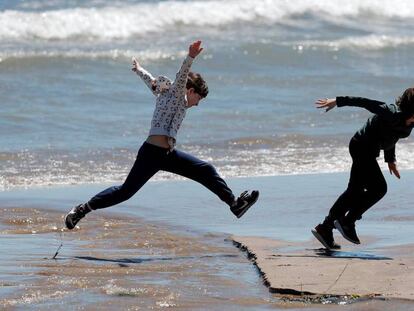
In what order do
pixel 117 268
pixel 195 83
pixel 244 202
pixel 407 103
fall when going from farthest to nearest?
pixel 244 202 < pixel 195 83 < pixel 407 103 < pixel 117 268

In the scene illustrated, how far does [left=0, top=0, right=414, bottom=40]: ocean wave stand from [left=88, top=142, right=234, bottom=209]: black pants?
16.8 metres

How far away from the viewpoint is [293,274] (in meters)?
6.53

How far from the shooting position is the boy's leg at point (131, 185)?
7.64 m

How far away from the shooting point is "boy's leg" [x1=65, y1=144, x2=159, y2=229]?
7645 mm

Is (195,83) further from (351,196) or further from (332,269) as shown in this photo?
(332,269)

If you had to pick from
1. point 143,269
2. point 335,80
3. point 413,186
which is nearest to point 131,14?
point 335,80

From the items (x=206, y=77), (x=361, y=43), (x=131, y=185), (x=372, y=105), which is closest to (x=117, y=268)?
(x=131, y=185)

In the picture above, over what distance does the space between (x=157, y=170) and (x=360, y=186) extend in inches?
55.5

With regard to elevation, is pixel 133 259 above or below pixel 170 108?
below

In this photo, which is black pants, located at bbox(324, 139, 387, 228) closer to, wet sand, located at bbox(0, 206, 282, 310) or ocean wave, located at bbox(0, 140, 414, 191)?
wet sand, located at bbox(0, 206, 282, 310)

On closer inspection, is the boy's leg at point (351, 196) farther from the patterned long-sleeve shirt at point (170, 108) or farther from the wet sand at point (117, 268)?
the patterned long-sleeve shirt at point (170, 108)

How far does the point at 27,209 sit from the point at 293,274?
11.5 feet

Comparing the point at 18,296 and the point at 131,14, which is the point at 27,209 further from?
the point at 131,14

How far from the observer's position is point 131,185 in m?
7.75
